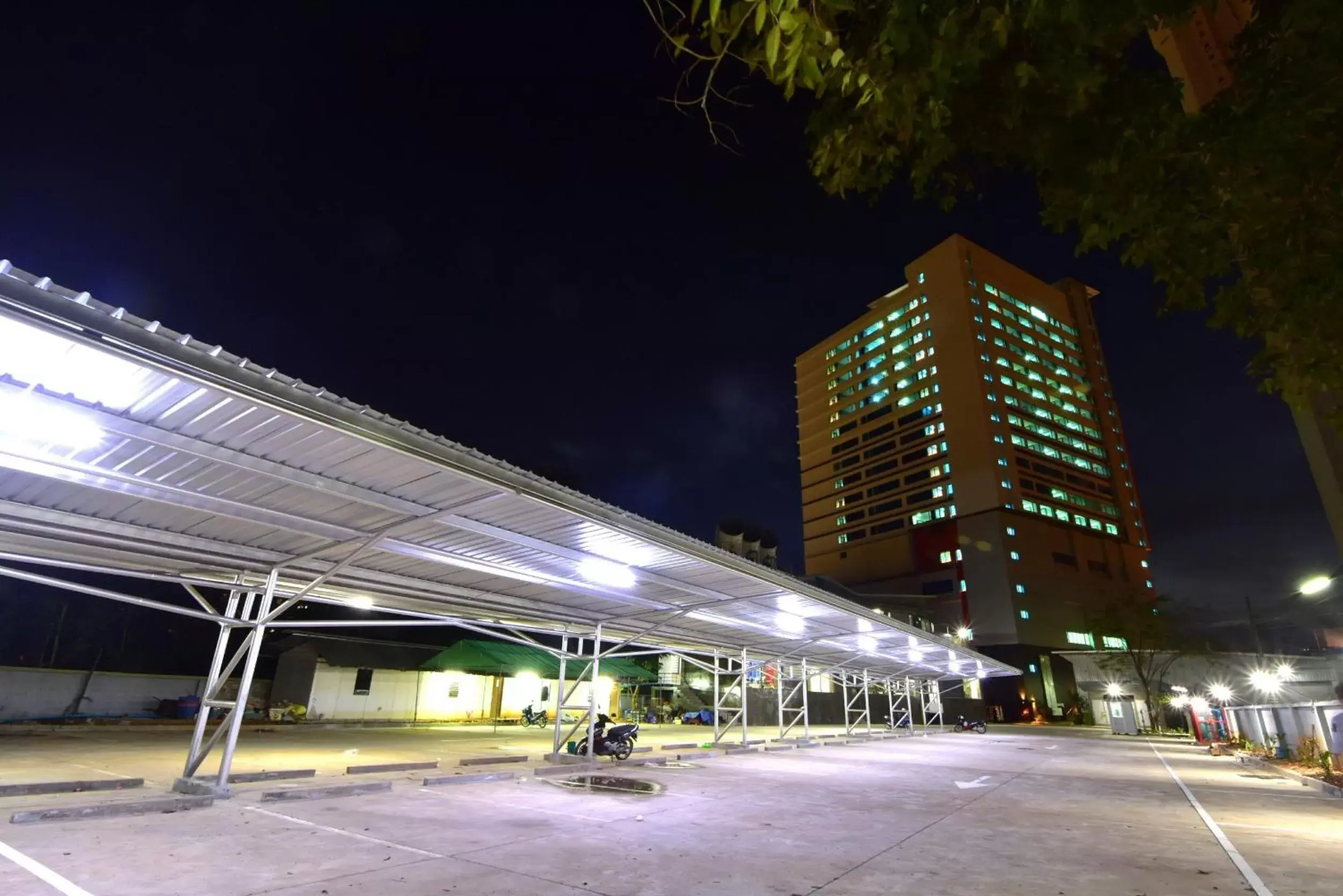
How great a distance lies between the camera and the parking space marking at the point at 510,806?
27.9 feet

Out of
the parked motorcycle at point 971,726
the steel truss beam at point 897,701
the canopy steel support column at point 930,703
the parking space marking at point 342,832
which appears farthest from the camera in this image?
the canopy steel support column at point 930,703

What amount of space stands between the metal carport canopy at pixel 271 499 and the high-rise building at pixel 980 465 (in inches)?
2415

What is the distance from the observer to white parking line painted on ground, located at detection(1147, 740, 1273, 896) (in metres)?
5.80

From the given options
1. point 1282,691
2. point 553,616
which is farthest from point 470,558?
point 1282,691

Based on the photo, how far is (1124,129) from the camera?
3.43m

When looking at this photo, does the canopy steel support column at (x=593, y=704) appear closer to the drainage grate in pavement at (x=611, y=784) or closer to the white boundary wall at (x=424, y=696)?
the drainage grate in pavement at (x=611, y=784)

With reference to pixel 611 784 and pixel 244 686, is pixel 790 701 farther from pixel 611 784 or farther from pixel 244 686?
pixel 244 686

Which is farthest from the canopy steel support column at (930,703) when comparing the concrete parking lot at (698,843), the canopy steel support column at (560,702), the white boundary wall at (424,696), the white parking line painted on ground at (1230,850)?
the concrete parking lot at (698,843)

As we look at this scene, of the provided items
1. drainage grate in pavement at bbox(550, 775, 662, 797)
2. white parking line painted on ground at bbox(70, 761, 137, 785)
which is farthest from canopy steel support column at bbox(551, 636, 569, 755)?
white parking line painted on ground at bbox(70, 761, 137, 785)

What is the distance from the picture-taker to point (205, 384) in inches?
200

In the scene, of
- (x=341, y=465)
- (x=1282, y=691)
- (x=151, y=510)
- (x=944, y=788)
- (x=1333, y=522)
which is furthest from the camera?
(x=1282, y=691)

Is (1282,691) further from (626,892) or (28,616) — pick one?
(28,616)

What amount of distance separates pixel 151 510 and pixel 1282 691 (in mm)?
47754

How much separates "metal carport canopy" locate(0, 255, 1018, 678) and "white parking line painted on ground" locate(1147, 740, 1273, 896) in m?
7.08
